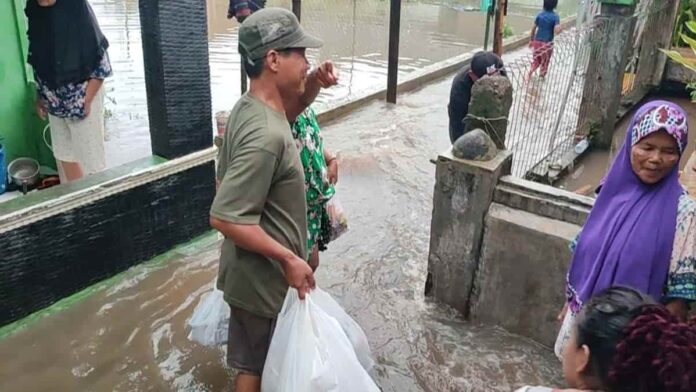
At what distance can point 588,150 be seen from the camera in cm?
648

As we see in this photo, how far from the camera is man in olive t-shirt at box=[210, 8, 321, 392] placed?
212cm

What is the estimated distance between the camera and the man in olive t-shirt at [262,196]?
83.4 inches

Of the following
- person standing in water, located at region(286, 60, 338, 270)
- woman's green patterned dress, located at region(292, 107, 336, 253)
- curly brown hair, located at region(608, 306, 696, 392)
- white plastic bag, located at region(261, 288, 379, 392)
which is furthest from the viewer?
woman's green patterned dress, located at region(292, 107, 336, 253)

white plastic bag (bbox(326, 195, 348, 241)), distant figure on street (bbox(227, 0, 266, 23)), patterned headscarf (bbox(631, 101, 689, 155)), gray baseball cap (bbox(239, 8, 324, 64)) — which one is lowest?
white plastic bag (bbox(326, 195, 348, 241))

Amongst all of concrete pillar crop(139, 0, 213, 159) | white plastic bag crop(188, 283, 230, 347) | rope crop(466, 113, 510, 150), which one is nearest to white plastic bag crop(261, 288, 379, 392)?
white plastic bag crop(188, 283, 230, 347)

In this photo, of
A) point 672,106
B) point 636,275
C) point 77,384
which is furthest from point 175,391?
point 672,106

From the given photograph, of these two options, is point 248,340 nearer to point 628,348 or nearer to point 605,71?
point 628,348

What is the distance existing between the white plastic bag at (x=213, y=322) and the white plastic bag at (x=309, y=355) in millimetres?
479

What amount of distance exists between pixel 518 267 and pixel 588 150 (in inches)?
135

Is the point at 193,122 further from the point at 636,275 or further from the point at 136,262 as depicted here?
the point at 636,275

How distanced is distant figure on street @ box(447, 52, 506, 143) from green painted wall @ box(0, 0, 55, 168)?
305cm

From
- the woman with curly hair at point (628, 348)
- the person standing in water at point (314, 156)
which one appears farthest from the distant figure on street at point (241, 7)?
the woman with curly hair at point (628, 348)

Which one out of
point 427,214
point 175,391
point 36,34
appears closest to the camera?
point 175,391

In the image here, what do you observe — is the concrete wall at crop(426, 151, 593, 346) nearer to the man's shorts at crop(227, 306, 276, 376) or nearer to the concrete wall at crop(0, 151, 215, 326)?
the man's shorts at crop(227, 306, 276, 376)
